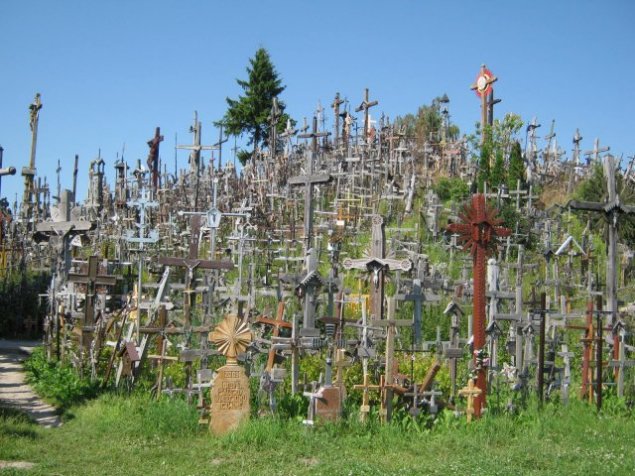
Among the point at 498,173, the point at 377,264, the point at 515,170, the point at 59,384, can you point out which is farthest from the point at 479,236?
the point at 498,173

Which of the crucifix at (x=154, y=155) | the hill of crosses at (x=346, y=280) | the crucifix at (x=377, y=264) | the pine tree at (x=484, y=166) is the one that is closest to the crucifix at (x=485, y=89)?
the hill of crosses at (x=346, y=280)

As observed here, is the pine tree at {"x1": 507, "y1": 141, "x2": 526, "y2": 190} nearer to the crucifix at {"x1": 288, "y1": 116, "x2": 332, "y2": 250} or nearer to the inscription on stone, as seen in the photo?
the crucifix at {"x1": 288, "y1": 116, "x2": 332, "y2": 250}

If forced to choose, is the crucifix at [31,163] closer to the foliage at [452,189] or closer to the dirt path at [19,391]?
the dirt path at [19,391]

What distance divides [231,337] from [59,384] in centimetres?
381

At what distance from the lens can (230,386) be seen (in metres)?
9.67

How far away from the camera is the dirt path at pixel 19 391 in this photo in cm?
1105

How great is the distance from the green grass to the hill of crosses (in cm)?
38

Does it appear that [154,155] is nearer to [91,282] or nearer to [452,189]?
[452,189]

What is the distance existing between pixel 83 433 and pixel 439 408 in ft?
15.4

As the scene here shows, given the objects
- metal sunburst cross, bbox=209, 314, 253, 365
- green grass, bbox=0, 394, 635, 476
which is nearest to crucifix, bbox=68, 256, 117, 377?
green grass, bbox=0, 394, 635, 476

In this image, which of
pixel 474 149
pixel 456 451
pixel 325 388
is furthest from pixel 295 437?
pixel 474 149

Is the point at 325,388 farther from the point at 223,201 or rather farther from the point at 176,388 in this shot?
the point at 223,201

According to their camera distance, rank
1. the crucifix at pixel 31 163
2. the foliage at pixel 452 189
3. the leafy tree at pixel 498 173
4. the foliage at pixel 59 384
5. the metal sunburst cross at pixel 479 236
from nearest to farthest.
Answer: the metal sunburst cross at pixel 479 236, the foliage at pixel 59 384, the crucifix at pixel 31 163, the leafy tree at pixel 498 173, the foliage at pixel 452 189

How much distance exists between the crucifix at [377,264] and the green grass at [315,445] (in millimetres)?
2976
